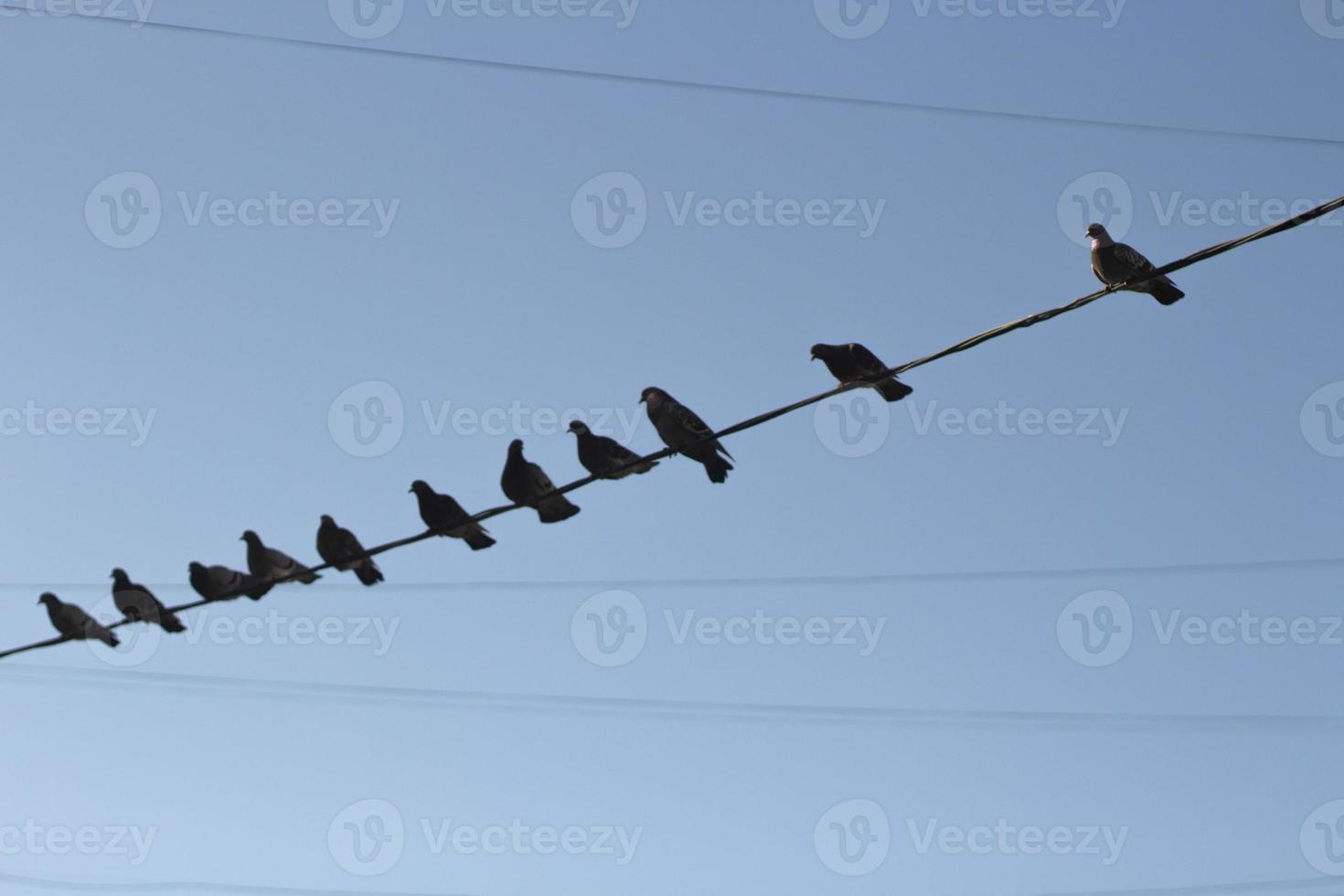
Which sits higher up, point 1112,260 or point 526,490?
point 1112,260

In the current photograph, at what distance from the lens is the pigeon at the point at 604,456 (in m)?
8.23

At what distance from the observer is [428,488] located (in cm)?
1002

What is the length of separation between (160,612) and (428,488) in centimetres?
172

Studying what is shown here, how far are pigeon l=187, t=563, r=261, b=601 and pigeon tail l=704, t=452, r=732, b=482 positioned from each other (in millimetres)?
2503

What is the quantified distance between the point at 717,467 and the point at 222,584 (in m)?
3.15

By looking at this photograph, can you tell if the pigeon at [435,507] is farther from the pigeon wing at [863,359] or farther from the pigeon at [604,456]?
the pigeon wing at [863,359]

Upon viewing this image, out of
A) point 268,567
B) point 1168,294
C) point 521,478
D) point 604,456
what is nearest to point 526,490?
point 521,478

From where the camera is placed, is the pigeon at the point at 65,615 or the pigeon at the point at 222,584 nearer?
the pigeon at the point at 222,584

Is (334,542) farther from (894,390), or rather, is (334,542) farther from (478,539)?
(894,390)

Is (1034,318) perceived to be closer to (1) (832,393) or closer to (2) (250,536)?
(1) (832,393)

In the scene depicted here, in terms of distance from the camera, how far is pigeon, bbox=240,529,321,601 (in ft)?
29.5

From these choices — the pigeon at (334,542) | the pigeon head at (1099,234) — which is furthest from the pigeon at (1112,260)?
the pigeon at (334,542)

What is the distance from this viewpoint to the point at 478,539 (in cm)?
904

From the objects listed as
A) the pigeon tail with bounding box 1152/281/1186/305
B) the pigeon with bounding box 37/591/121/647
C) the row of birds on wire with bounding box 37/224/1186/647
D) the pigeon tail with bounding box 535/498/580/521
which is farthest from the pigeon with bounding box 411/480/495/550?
the pigeon tail with bounding box 1152/281/1186/305
